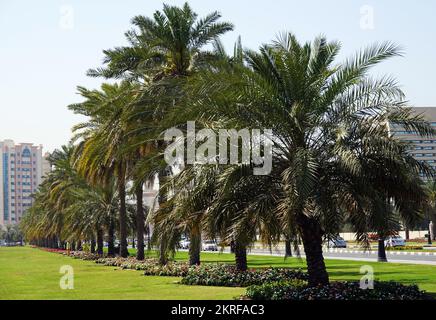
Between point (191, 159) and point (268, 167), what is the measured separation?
2153 millimetres

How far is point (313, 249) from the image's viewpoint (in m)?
16.8

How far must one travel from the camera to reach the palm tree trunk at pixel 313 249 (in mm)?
16672

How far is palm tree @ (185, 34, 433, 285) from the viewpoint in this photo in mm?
15844

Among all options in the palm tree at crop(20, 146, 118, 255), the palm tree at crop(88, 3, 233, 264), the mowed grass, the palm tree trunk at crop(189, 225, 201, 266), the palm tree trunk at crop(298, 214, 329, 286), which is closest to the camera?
the palm tree trunk at crop(298, 214, 329, 286)

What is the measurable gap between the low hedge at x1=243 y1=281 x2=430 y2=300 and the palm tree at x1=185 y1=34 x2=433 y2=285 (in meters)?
0.69

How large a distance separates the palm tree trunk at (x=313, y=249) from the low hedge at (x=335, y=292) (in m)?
0.30

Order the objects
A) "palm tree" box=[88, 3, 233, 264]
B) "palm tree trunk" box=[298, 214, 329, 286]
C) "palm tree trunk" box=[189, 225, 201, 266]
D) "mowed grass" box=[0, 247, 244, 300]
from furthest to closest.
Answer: "palm tree" box=[88, 3, 233, 264] < "mowed grass" box=[0, 247, 244, 300] < "palm tree trunk" box=[189, 225, 201, 266] < "palm tree trunk" box=[298, 214, 329, 286]

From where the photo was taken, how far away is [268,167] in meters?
16.1

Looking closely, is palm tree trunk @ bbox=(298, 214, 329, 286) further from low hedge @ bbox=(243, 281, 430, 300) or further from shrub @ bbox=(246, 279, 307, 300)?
shrub @ bbox=(246, 279, 307, 300)

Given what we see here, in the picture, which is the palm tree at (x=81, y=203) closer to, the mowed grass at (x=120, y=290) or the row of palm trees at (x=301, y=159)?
the mowed grass at (x=120, y=290)

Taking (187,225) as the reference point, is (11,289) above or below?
below

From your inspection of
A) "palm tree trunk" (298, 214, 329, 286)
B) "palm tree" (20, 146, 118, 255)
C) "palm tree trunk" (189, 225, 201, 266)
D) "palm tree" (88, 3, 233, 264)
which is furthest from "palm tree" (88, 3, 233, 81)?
"palm tree" (20, 146, 118, 255)
